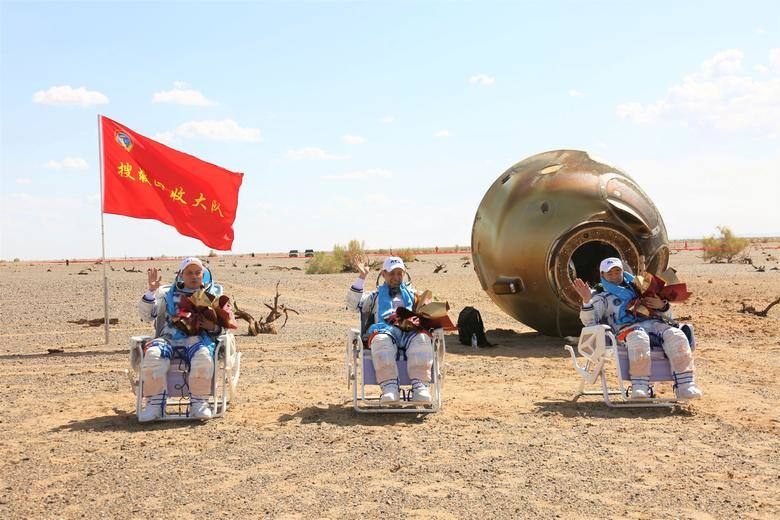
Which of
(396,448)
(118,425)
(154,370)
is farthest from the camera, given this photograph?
(118,425)

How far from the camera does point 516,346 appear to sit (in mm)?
12391

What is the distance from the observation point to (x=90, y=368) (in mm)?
10711

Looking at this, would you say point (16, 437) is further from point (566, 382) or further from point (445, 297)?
point (445, 297)

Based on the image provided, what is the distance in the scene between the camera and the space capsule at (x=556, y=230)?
11.2 meters

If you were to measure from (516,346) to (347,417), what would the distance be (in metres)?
5.54

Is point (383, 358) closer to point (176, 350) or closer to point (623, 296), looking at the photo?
point (176, 350)

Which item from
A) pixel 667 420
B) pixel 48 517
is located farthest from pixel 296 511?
pixel 667 420

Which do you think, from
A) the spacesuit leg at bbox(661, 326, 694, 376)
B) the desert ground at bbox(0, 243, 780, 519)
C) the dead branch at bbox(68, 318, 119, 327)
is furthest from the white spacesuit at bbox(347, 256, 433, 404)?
the dead branch at bbox(68, 318, 119, 327)

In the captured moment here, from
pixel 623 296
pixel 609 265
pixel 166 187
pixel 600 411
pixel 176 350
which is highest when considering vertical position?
pixel 166 187

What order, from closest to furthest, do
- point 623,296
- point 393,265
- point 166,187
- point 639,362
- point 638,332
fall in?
point 639,362 < point 638,332 < point 393,265 < point 623,296 < point 166,187

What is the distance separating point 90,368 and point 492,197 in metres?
6.50

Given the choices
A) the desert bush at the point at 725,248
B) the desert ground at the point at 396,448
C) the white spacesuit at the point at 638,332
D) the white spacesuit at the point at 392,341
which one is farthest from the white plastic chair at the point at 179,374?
the desert bush at the point at 725,248

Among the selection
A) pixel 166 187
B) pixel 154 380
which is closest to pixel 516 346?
pixel 166 187

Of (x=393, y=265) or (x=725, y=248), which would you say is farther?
(x=725, y=248)
